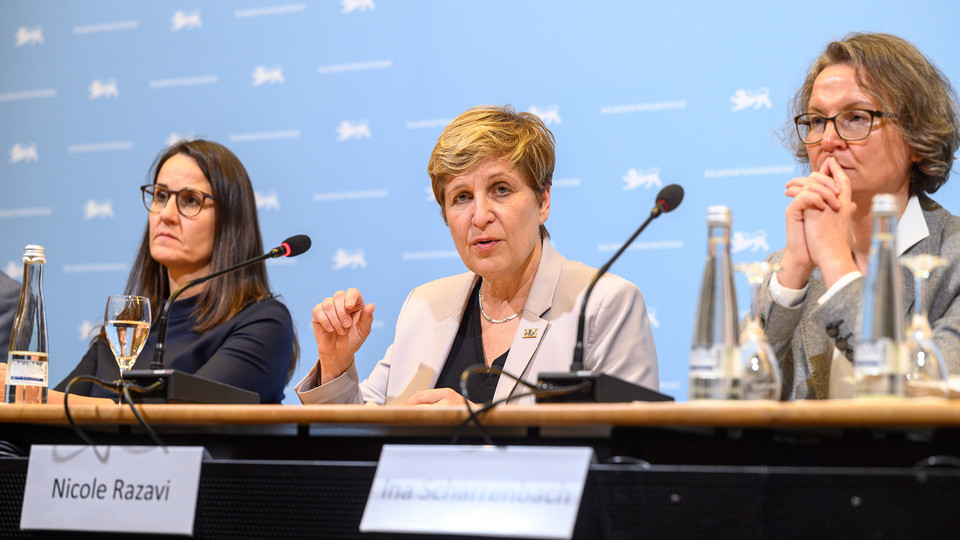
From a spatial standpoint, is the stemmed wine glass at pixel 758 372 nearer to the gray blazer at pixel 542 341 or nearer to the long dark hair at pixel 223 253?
the gray blazer at pixel 542 341

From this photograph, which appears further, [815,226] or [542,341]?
[542,341]

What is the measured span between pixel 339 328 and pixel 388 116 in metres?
1.44

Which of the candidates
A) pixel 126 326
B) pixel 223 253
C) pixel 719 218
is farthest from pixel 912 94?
pixel 223 253

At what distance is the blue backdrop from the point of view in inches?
118

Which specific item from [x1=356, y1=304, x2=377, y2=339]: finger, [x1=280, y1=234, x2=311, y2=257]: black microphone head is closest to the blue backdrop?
[x1=356, y1=304, x2=377, y2=339]: finger

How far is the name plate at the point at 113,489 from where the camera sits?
56.6 inches

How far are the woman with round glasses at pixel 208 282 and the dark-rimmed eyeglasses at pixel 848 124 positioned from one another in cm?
135

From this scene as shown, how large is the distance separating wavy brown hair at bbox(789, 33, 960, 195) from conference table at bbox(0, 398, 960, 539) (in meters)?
0.97

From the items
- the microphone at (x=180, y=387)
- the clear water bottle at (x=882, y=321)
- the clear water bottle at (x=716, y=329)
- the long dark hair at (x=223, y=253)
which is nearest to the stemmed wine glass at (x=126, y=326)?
the microphone at (x=180, y=387)

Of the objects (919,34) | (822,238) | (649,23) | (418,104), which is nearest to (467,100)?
(418,104)

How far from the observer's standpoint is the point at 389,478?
1321 millimetres

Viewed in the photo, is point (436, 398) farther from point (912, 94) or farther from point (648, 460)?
point (912, 94)

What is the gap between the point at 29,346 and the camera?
71.9 inches

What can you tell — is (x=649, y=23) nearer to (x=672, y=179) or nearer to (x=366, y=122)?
(x=672, y=179)
